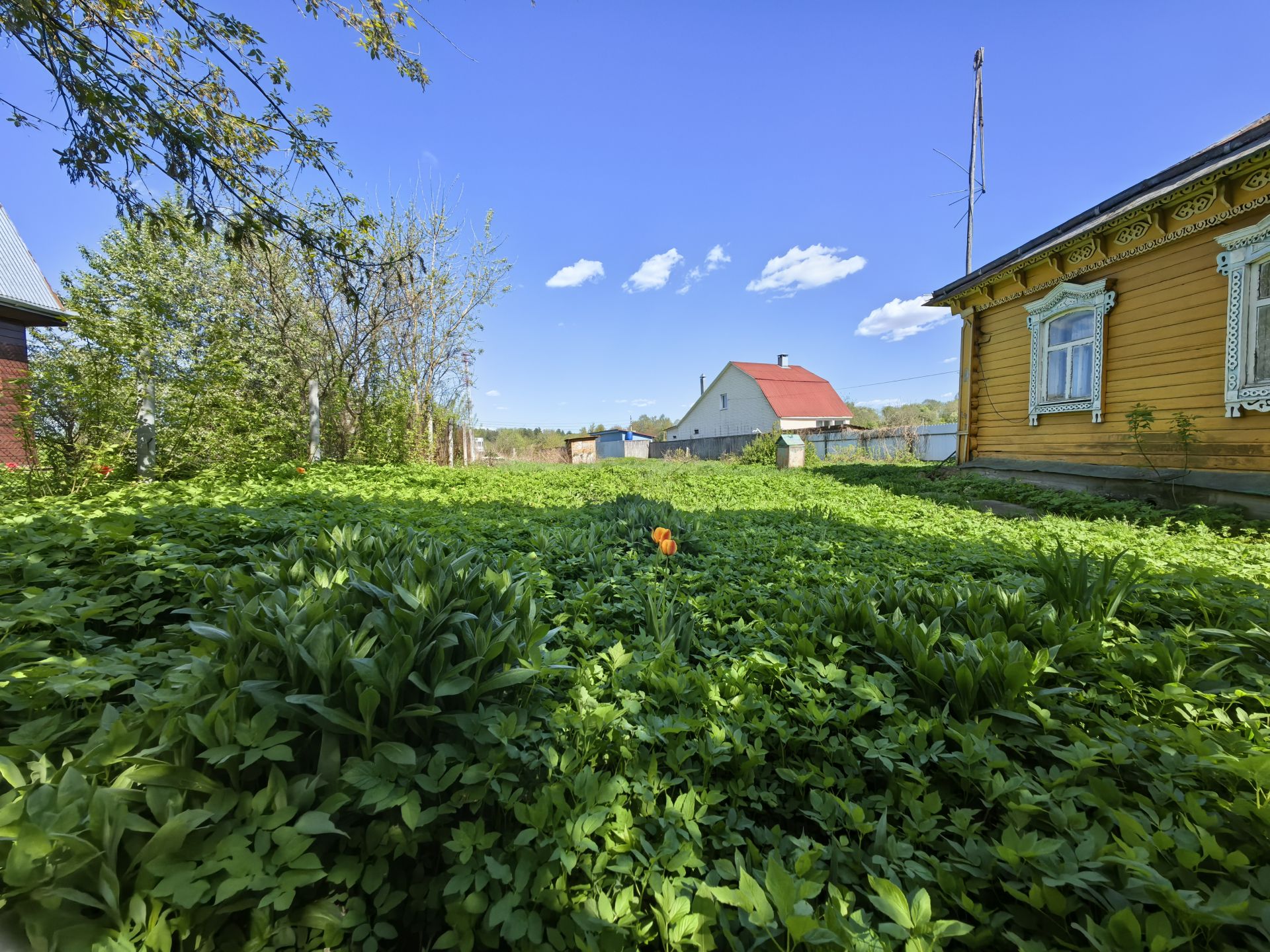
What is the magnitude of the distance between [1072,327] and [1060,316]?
262 millimetres

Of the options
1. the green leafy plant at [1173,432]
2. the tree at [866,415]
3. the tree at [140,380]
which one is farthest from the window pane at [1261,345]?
the tree at [866,415]

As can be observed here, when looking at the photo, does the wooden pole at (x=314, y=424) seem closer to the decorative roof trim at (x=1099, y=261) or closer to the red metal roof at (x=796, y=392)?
the decorative roof trim at (x=1099, y=261)

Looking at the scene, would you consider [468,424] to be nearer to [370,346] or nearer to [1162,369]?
[370,346]

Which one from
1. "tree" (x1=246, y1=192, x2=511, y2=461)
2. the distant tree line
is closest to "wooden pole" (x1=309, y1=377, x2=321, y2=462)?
"tree" (x1=246, y1=192, x2=511, y2=461)

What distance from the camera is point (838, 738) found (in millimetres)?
1588

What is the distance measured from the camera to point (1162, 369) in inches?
235

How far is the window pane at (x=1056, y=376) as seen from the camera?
7301 millimetres

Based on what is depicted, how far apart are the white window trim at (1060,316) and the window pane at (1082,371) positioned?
0.05m

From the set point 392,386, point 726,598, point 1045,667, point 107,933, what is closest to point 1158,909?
point 1045,667

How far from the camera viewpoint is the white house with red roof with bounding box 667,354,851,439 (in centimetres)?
2642

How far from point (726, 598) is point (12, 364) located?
48.2ft

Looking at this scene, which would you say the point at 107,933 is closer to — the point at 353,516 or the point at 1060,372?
the point at 353,516

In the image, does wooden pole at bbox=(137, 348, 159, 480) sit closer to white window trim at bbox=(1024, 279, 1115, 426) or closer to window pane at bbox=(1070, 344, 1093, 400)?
white window trim at bbox=(1024, 279, 1115, 426)

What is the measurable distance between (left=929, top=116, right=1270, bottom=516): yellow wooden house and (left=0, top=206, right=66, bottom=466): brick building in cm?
1690
